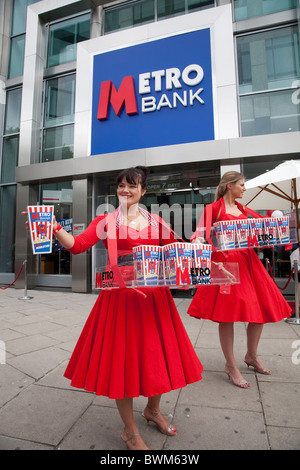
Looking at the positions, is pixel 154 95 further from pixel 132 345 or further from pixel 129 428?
pixel 129 428

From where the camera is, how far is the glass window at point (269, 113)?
312 inches

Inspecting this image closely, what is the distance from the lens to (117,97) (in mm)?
8742

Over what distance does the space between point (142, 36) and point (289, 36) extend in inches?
172

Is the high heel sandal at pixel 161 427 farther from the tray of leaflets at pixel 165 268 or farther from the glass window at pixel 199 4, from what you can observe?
the glass window at pixel 199 4

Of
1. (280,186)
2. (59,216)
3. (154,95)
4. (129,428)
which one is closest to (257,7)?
(154,95)

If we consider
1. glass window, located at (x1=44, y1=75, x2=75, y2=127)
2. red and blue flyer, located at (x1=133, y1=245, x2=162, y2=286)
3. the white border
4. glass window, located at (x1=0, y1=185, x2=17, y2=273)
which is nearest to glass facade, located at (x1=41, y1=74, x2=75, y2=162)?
glass window, located at (x1=44, y1=75, x2=75, y2=127)

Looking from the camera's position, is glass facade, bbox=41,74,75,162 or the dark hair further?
glass facade, bbox=41,74,75,162

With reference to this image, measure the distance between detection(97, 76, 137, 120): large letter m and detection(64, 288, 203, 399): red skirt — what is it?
25.9 feet

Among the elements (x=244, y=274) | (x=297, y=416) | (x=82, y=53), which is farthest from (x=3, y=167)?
(x=297, y=416)

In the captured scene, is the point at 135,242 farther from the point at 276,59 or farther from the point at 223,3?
the point at 223,3

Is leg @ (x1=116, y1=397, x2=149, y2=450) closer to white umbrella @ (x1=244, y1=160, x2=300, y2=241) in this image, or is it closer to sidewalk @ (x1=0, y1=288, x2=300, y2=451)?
sidewalk @ (x1=0, y1=288, x2=300, y2=451)

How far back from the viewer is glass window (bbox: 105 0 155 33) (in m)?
9.78

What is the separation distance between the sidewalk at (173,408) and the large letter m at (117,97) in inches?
282

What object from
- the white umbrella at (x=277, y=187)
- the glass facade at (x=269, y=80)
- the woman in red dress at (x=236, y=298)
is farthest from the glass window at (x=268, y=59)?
the woman in red dress at (x=236, y=298)
